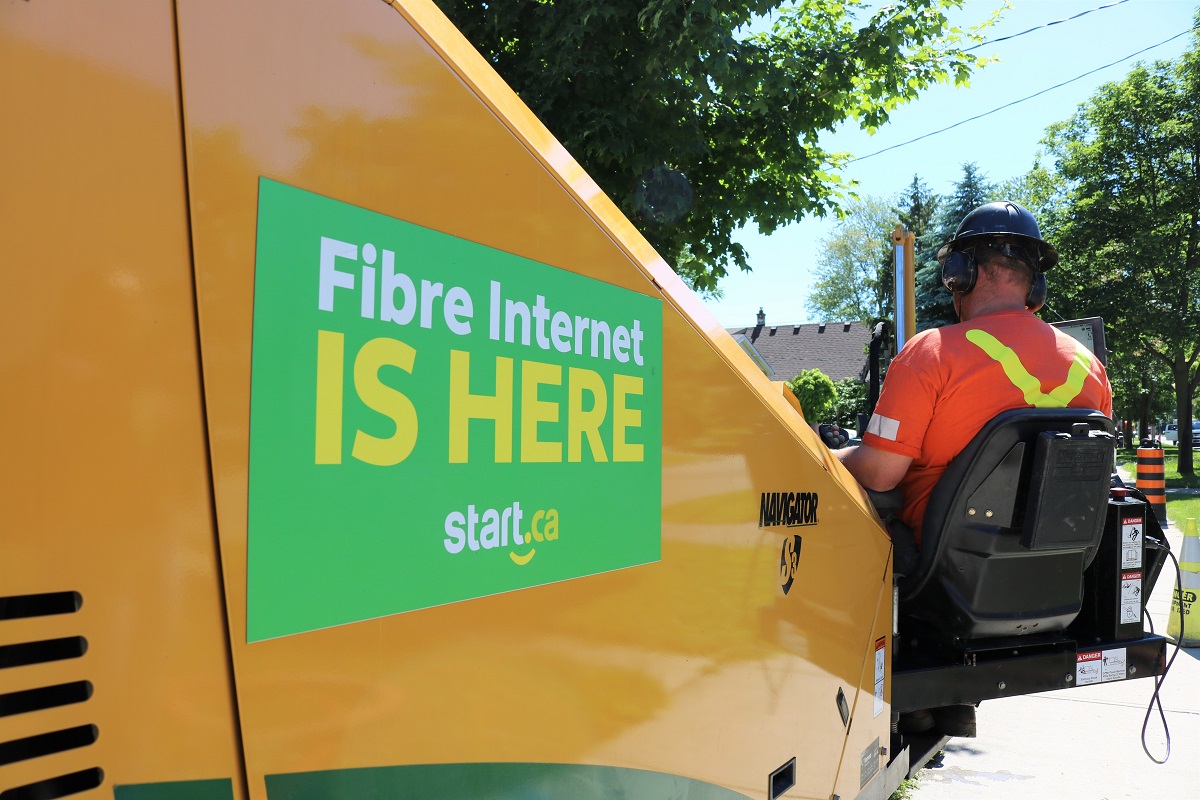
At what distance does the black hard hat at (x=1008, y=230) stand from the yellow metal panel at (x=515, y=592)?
1.53 metres

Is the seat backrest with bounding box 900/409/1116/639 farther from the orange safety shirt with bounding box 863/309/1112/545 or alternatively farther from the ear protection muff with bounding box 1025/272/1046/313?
the ear protection muff with bounding box 1025/272/1046/313

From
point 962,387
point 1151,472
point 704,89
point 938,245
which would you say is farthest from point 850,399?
point 962,387

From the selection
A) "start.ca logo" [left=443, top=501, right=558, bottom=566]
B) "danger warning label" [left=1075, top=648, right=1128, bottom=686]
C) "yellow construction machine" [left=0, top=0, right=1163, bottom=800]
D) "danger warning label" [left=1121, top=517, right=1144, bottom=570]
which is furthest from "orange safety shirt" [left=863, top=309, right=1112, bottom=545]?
"start.ca logo" [left=443, top=501, right=558, bottom=566]

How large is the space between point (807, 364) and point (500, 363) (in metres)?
49.5

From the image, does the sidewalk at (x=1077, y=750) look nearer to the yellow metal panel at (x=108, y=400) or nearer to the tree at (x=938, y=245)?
the yellow metal panel at (x=108, y=400)

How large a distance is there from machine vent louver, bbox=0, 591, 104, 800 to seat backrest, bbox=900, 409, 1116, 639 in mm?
2608

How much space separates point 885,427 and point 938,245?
2432cm

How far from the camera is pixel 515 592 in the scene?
1.30 metres

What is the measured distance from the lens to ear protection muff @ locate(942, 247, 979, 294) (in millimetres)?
3316

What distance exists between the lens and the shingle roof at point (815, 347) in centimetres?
4747

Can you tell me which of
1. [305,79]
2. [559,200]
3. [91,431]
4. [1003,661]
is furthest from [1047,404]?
[91,431]

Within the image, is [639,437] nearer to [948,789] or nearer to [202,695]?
[202,695]

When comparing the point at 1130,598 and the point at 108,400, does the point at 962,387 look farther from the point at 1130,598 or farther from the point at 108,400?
the point at 108,400

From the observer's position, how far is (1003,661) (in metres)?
3.11
